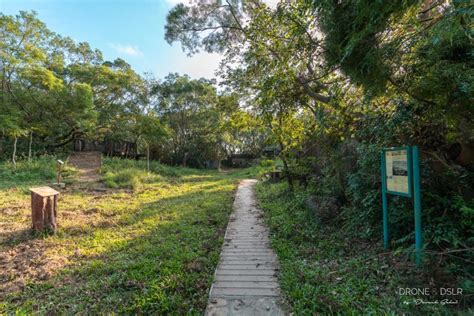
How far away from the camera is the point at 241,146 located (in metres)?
25.2

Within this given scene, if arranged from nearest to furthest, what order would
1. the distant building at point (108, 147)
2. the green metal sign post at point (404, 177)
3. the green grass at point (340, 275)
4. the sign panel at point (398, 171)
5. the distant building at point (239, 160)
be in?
the green grass at point (340, 275) < the green metal sign post at point (404, 177) < the sign panel at point (398, 171) < the distant building at point (108, 147) < the distant building at point (239, 160)

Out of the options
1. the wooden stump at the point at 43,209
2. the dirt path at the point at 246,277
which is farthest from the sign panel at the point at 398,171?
the wooden stump at the point at 43,209

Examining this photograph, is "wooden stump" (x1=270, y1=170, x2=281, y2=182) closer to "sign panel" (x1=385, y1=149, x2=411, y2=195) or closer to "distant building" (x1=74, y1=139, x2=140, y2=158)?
"sign panel" (x1=385, y1=149, x2=411, y2=195)

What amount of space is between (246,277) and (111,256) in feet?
7.08

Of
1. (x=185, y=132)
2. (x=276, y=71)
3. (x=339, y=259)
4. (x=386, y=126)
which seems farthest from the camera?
(x=185, y=132)

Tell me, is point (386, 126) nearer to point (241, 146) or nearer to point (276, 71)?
point (276, 71)

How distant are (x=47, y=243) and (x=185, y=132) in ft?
55.0

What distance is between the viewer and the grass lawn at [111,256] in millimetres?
2357

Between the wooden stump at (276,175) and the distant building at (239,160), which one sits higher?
the distant building at (239,160)

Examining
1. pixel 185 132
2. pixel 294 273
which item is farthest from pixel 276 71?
pixel 185 132

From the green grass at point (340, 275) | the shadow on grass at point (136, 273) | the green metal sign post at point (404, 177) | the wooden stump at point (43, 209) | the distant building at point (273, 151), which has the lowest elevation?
the shadow on grass at point (136, 273)

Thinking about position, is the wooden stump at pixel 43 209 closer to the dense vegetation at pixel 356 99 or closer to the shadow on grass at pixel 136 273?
the shadow on grass at pixel 136 273

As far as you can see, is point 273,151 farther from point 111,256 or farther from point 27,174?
A: point 27,174

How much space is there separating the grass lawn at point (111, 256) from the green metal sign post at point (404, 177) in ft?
7.84
